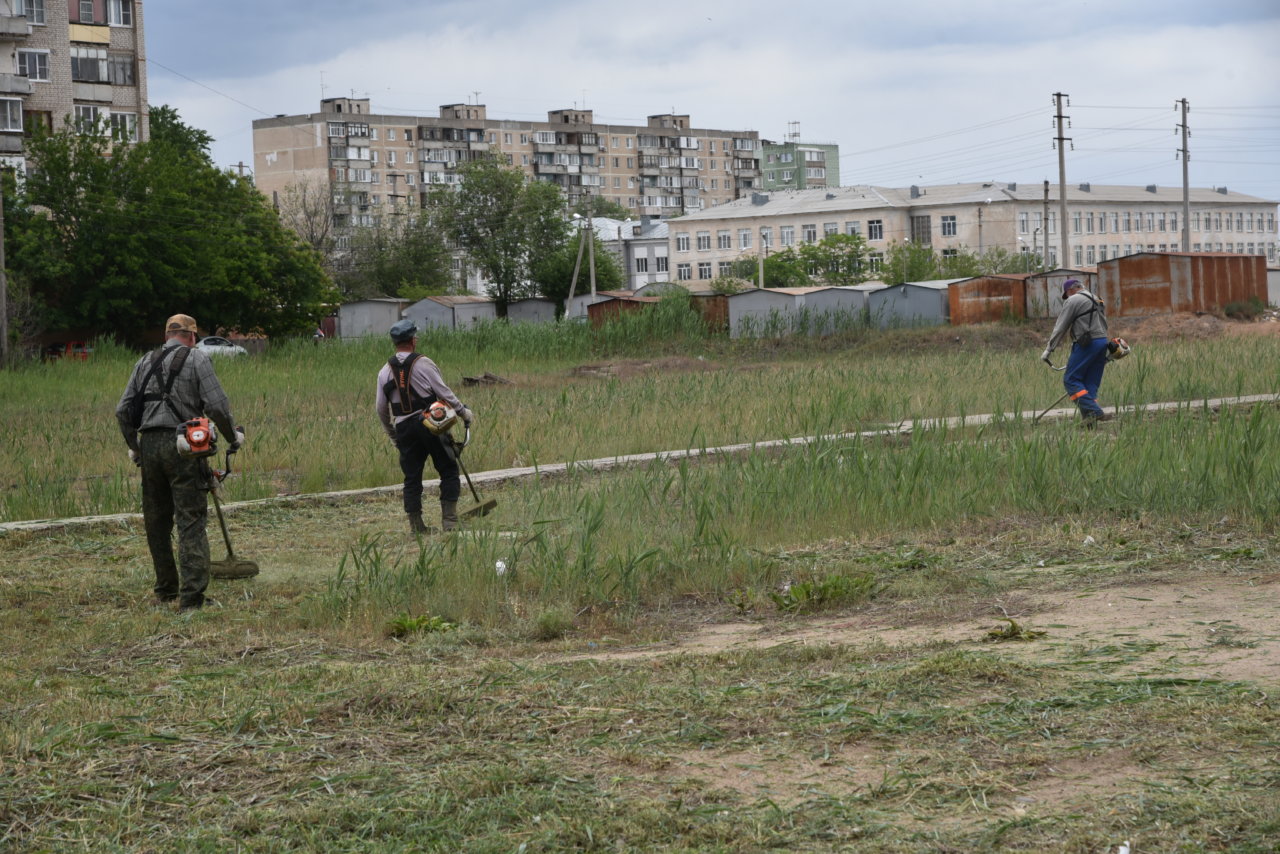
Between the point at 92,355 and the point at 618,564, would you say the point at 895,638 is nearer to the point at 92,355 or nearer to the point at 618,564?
the point at 618,564

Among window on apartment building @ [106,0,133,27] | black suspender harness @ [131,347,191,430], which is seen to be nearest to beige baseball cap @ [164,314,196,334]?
black suspender harness @ [131,347,191,430]

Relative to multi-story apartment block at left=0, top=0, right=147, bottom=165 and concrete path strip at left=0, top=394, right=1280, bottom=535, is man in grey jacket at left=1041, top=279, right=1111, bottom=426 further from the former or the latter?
multi-story apartment block at left=0, top=0, right=147, bottom=165

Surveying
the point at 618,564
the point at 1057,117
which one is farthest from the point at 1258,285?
the point at 618,564

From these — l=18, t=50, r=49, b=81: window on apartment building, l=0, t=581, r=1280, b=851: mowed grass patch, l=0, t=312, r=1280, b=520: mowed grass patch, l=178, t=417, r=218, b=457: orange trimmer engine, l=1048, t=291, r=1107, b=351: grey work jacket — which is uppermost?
l=18, t=50, r=49, b=81: window on apartment building

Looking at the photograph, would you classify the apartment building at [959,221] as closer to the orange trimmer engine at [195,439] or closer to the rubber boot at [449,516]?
the rubber boot at [449,516]

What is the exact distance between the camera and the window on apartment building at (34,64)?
57812mm

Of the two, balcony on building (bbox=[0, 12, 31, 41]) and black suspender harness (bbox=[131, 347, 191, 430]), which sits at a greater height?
balcony on building (bbox=[0, 12, 31, 41])

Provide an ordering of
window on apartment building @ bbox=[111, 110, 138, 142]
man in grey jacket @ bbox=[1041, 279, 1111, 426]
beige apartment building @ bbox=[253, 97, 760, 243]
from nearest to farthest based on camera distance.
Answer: man in grey jacket @ bbox=[1041, 279, 1111, 426], window on apartment building @ bbox=[111, 110, 138, 142], beige apartment building @ bbox=[253, 97, 760, 243]

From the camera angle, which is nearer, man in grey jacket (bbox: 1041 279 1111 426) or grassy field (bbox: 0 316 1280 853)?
grassy field (bbox: 0 316 1280 853)

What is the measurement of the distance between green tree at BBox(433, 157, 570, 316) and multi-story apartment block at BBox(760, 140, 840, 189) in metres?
54.7

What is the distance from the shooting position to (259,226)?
55094mm

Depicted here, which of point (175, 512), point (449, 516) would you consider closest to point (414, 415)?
point (449, 516)

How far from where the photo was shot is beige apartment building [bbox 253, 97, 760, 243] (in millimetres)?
118125

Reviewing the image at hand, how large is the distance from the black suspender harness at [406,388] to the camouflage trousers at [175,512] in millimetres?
2289
